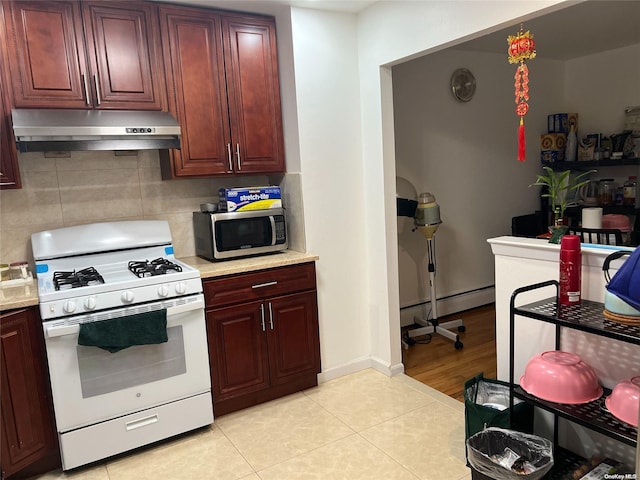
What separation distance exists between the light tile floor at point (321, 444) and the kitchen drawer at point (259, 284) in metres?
0.70

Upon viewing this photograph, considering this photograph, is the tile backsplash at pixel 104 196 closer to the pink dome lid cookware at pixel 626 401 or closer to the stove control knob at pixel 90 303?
the stove control knob at pixel 90 303

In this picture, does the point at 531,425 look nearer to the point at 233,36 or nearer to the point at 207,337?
the point at 207,337

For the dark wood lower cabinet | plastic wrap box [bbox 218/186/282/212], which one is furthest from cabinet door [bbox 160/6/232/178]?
the dark wood lower cabinet

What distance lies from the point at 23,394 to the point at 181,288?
33.6 inches

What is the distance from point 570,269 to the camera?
1.91 m

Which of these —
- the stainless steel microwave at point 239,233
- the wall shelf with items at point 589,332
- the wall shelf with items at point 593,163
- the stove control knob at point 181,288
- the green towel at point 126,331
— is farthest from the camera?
the wall shelf with items at point 593,163

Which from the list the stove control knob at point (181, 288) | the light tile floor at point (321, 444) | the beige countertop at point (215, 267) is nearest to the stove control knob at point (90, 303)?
the beige countertop at point (215, 267)

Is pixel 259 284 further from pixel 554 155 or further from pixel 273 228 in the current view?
pixel 554 155

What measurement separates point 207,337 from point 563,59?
4.59 meters

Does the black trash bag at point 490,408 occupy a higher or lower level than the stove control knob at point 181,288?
lower

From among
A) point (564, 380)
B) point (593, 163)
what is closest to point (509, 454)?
point (564, 380)

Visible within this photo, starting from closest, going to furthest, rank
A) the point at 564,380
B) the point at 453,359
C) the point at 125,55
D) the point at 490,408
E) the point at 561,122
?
the point at 564,380, the point at 490,408, the point at 125,55, the point at 453,359, the point at 561,122

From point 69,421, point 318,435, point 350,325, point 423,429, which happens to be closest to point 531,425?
point 423,429

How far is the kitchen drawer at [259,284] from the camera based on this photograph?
2686 mm
